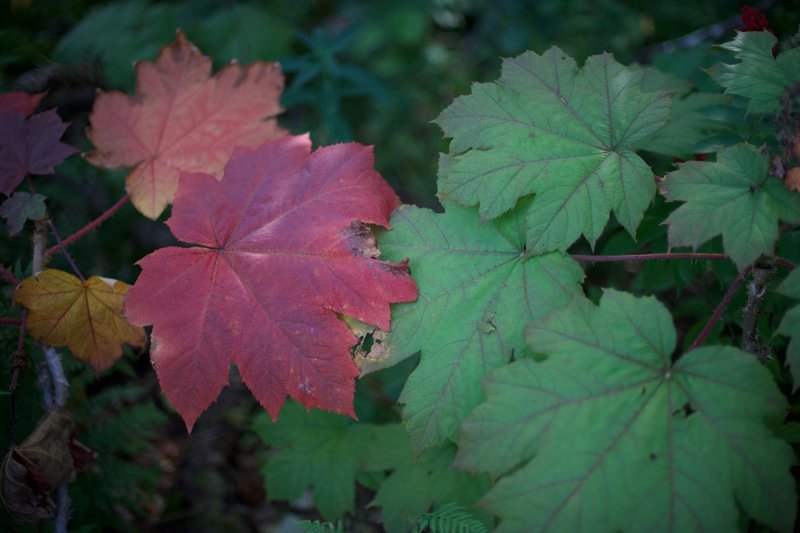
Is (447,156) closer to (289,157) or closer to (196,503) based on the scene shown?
(289,157)

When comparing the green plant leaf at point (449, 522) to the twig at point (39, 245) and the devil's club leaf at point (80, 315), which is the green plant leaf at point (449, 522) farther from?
the twig at point (39, 245)

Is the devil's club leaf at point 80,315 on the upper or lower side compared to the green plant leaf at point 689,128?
lower

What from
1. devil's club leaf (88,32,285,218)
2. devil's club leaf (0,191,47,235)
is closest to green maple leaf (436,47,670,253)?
devil's club leaf (88,32,285,218)

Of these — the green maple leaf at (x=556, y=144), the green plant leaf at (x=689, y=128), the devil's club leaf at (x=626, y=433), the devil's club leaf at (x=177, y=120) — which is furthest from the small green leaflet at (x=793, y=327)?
the devil's club leaf at (x=177, y=120)

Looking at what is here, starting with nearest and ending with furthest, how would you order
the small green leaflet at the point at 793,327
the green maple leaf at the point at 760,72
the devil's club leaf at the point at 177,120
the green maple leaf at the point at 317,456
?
the small green leaflet at the point at 793,327 → the green maple leaf at the point at 760,72 → the devil's club leaf at the point at 177,120 → the green maple leaf at the point at 317,456

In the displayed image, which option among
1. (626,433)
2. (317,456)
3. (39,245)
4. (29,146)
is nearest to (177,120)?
(29,146)

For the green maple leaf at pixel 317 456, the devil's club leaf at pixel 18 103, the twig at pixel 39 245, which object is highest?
the devil's club leaf at pixel 18 103
